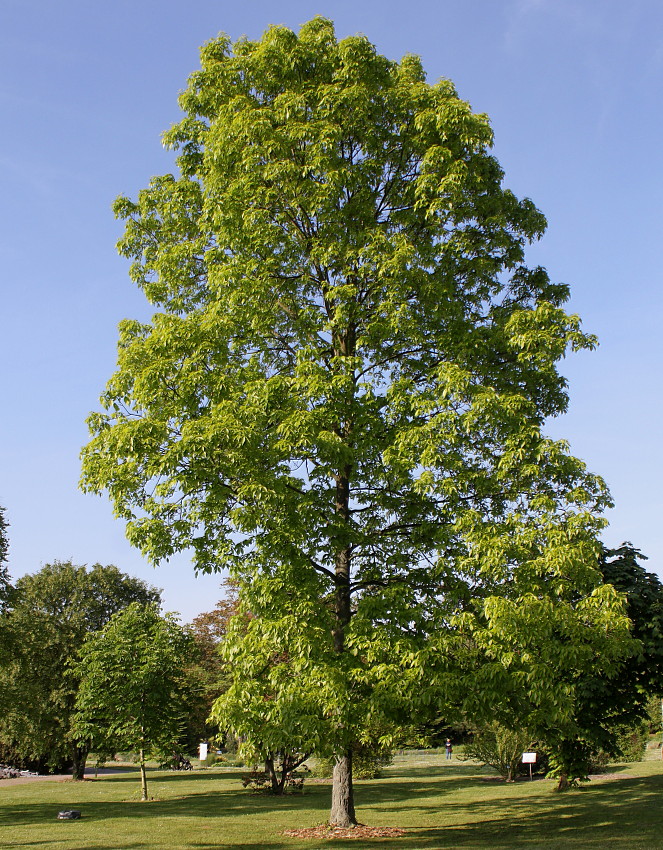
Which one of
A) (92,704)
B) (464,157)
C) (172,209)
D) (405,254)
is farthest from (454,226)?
(92,704)

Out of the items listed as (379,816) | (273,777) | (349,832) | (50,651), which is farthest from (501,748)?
(50,651)

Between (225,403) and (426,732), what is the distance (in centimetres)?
1960

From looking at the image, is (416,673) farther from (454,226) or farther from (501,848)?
(454,226)

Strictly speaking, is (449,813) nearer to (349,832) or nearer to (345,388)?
(349,832)

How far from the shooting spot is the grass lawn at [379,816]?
11.9 m

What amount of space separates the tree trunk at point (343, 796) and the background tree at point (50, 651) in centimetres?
1927

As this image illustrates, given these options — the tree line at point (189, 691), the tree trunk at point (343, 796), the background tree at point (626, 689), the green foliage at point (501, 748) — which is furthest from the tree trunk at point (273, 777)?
the tree trunk at point (343, 796)

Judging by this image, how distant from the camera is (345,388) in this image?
1127 centimetres

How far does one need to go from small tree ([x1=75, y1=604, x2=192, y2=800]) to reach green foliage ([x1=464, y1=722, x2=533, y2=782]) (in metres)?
12.2

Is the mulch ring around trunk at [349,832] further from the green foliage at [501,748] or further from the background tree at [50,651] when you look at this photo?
the background tree at [50,651]

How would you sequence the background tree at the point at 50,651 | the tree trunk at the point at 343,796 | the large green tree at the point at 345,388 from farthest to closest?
the background tree at the point at 50,651 < the tree trunk at the point at 343,796 < the large green tree at the point at 345,388

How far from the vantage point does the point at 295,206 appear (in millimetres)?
12406

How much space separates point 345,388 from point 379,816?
1117 cm

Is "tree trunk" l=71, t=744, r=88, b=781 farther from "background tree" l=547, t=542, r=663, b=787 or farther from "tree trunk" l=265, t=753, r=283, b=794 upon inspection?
"background tree" l=547, t=542, r=663, b=787
